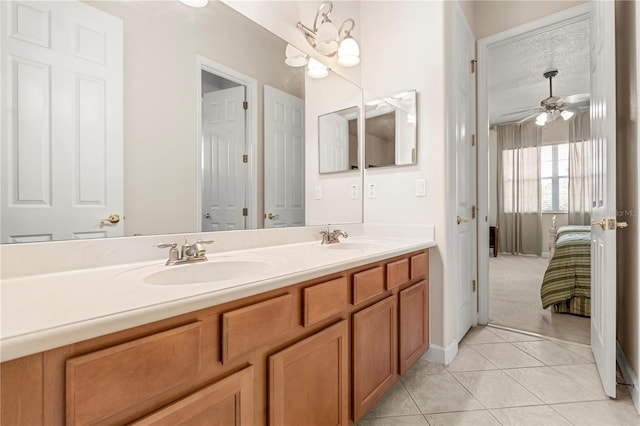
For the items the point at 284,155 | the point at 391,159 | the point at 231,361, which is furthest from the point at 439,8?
the point at 231,361

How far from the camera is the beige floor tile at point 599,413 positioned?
1.49m

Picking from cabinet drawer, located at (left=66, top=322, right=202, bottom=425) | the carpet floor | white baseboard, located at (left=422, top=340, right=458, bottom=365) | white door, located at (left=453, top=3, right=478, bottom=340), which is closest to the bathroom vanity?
cabinet drawer, located at (left=66, top=322, right=202, bottom=425)

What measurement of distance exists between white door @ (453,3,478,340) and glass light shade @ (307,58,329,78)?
0.89 meters

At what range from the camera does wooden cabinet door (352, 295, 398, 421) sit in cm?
131

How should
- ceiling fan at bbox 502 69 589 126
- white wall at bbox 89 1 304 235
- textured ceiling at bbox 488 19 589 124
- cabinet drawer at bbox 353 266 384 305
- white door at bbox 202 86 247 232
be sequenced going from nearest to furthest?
white wall at bbox 89 1 304 235, cabinet drawer at bbox 353 266 384 305, white door at bbox 202 86 247 232, textured ceiling at bbox 488 19 589 124, ceiling fan at bbox 502 69 589 126

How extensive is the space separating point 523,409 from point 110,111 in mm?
2220

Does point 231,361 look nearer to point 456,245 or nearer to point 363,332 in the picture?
point 363,332

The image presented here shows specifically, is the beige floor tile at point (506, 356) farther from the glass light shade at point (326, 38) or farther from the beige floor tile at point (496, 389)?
the glass light shade at point (326, 38)

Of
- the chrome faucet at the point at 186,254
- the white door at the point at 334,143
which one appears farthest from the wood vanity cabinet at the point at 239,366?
the white door at the point at 334,143

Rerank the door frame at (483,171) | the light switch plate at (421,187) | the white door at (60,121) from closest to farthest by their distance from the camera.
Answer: the white door at (60,121), the light switch plate at (421,187), the door frame at (483,171)

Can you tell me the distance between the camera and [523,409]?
5.19 ft

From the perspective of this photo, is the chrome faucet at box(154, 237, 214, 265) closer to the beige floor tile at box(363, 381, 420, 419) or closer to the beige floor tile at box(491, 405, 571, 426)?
the beige floor tile at box(363, 381, 420, 419)

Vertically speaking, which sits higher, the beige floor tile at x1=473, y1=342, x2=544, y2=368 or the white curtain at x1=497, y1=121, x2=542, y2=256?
the white curtain at x1=497, y1=121, x2=542, y2=256

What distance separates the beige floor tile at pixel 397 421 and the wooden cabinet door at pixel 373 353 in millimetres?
132
